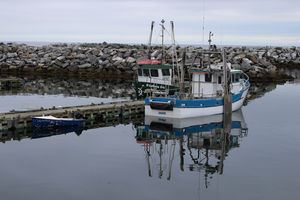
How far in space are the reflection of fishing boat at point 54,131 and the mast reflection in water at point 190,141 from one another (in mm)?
4629

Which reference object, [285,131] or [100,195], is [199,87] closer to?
[285,131]

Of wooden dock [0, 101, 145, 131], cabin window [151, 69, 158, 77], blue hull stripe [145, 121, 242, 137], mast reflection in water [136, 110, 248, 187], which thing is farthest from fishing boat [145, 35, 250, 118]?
cabin window [151, 69, 158, 77]

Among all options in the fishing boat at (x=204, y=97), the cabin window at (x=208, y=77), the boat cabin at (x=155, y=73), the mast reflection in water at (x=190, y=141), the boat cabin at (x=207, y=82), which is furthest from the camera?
the boat cabin at (x=155, y=73)

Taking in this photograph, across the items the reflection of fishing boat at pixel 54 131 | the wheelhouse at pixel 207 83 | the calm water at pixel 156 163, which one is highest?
the wheelhouse at pixel 207 83

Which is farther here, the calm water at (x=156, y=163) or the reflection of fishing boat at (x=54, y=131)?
the reflection of fishing boat at (x=54, y=131)

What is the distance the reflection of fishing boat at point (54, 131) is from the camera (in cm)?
2792

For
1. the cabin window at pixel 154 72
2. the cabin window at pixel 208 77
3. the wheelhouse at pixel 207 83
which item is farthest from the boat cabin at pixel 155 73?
the cabin window at pixel 208 77

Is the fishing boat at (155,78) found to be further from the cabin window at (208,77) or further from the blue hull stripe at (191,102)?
the blue hull stripe at (191,102)

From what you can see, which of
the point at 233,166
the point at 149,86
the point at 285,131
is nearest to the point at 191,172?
the point at 233,166

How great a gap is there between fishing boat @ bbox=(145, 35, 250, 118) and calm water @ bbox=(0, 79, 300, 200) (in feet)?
3.55

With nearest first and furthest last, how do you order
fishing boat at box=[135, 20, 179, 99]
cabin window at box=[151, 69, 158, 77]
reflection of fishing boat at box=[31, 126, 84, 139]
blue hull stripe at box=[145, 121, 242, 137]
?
reflection of fishing boat at box=[31, 126, 84, 139]
blue hull stripe at box=[145, 121, 242, 137]
fishing boat at box=[135, 20, 179, 99]
cabin window at box=[151, 69, 158, 77]

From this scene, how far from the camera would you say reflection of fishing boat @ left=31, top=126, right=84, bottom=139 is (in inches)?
1099

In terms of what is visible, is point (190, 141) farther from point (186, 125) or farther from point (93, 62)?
point (93, 62)

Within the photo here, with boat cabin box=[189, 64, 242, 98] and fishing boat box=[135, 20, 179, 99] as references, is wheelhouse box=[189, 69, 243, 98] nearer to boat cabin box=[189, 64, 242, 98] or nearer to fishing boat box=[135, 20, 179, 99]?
boat cabin box=[189, 64, 242, 98]
